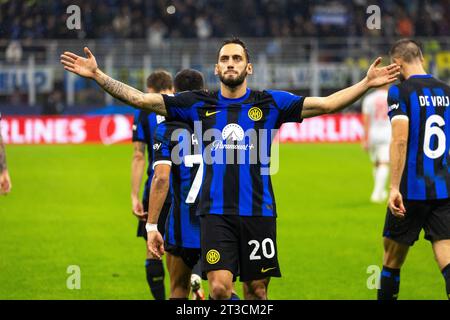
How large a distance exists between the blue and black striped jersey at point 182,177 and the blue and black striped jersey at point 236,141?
1.62ft

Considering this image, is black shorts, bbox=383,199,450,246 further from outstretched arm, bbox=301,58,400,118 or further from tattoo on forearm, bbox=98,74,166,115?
tattoo on forearm, bbox=98,74,166,115

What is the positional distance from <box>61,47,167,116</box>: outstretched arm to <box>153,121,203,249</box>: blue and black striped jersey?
2.13 ft

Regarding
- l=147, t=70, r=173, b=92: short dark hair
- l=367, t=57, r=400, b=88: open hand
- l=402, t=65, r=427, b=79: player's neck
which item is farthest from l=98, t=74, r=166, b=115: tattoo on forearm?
l=402, t=65, r=427, b=79: player's neck

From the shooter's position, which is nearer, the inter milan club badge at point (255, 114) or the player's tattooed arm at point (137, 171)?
the inter milan club badge at point (255, 114)

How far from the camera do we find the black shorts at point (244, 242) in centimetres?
598

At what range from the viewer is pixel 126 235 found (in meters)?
12.8

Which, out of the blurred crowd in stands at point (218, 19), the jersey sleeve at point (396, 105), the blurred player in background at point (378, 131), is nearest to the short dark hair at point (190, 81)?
the jersey sleeve at point (396, 105)

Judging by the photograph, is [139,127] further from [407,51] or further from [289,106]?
[407,51]

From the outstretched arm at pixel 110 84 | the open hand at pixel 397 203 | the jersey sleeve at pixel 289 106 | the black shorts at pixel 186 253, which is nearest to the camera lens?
the outstretched arm at pixel 110 84

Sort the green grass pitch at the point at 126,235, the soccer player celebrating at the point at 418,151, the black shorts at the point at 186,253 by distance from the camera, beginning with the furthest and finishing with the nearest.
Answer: the green grass pitch at the point at 126,235
the soccer player celebrating at the point at 418,151
the black shorts at the point at 186,253

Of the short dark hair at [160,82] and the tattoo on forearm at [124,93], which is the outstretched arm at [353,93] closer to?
the tattoo on forearm at [124,93]

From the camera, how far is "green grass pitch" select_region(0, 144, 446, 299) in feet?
30.1
